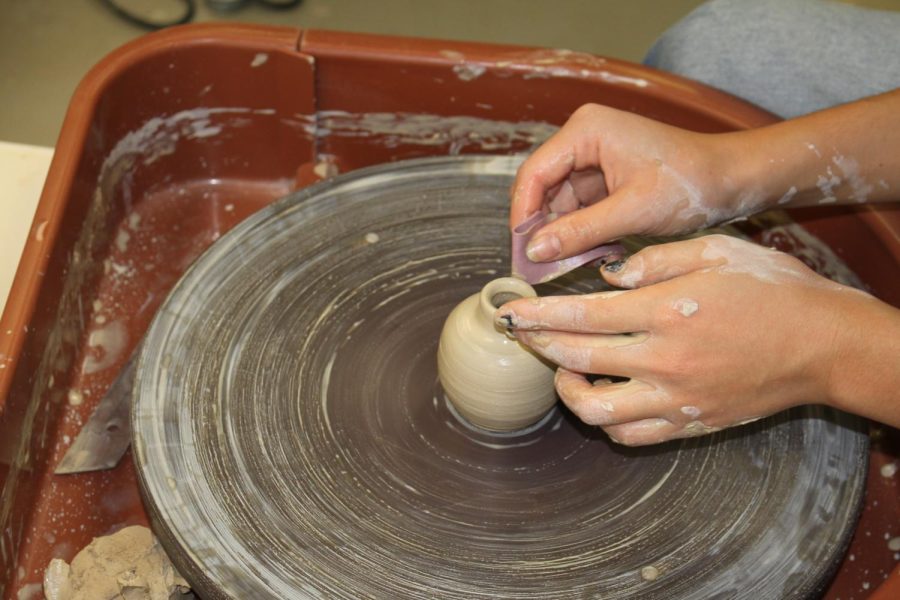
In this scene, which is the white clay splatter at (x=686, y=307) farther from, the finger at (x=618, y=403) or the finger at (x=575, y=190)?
the finger at (x=575, y=190)

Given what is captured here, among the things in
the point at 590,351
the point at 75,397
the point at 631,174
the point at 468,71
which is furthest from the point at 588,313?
the point at 75,397

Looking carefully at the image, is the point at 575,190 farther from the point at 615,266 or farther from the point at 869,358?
the point at 869,358

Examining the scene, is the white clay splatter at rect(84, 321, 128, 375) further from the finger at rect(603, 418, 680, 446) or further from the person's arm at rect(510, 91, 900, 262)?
the finger at rect(603, 418, 680, 446)

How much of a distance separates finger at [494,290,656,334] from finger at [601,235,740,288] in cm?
6

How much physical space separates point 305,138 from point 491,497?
841 millimetres

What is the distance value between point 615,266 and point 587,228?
0.07 metres

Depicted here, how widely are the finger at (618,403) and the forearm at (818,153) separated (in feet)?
1.23

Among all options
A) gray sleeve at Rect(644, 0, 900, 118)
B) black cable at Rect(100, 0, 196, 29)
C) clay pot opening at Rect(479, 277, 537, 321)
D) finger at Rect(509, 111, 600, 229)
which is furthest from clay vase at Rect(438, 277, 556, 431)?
black cable at Rect(100, 0, 196, 29)

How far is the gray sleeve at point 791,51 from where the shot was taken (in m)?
1.53

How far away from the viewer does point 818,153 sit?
50.8 inches

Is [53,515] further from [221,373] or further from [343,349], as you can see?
[343,349]

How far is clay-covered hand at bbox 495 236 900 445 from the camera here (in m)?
1.02

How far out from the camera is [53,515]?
1302 mm

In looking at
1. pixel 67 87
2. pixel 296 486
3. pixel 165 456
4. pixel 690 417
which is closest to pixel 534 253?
pixel 690 417
